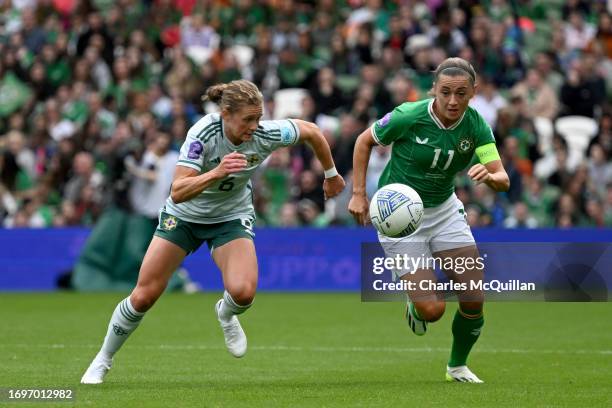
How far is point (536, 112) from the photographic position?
20.6 meters

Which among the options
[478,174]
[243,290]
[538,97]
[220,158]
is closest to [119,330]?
[243,290]

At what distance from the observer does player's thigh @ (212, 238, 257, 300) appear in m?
8.86

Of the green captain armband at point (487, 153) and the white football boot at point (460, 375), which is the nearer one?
the green captain armband at point (487, 153)

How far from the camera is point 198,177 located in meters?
8.44

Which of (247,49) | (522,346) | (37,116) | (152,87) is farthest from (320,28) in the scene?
(522,346)

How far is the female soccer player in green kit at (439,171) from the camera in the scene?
9.05 m

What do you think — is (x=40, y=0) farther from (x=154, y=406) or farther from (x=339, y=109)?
(x=154, y=406)

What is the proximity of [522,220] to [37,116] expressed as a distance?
867 cm

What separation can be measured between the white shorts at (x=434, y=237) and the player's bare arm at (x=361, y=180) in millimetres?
360

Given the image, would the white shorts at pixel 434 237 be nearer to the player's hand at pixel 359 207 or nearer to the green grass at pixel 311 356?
the player's hand at pixel 359 207

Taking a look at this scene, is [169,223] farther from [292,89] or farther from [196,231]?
[292,89]

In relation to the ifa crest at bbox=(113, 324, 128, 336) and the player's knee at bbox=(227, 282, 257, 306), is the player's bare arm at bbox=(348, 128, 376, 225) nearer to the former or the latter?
the player's knee at bbox=(227, 282, 257, 306)

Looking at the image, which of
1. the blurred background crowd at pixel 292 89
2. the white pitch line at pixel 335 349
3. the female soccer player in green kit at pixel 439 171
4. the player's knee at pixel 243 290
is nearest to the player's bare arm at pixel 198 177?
the player's knee at pixel 243 290

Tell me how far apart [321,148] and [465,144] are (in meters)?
1.08
